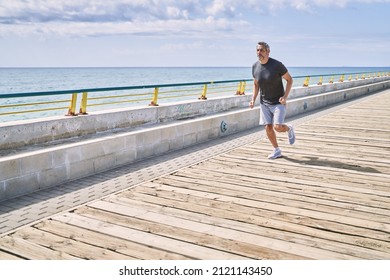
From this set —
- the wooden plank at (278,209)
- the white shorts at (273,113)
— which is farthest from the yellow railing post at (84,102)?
the white shorts at (273,113)

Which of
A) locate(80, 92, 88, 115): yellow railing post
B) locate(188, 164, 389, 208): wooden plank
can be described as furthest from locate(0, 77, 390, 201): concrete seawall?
locate(188, 164, 389, 208): wooden plank

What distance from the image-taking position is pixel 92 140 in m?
7.14

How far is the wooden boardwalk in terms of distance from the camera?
13.0ft

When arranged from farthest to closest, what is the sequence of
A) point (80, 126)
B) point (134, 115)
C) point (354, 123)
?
point (354, 123) < point (134, 115) < point (80, 126)

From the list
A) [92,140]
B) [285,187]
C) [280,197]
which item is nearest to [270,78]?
[285,187]

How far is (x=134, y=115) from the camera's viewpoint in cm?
998

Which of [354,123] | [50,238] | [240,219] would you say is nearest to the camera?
[50,238]

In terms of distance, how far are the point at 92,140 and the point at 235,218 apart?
3.43 metres

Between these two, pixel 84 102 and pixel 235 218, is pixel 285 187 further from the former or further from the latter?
pixel 84 102

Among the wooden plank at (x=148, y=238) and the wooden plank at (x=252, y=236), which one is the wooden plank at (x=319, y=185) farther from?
the wooden plank at (x=148, y=238)
